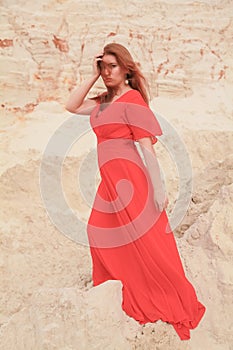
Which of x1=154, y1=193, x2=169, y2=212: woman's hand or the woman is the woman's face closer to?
the woman

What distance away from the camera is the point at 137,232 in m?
2.41

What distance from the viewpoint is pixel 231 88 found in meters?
6.99

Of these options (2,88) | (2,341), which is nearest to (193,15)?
(2,88)

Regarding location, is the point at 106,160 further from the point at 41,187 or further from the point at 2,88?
the point at 2,88

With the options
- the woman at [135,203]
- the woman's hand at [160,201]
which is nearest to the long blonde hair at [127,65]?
the woman at [135,203]

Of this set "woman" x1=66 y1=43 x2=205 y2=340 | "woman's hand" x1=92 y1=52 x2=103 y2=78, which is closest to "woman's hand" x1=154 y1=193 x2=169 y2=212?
"woman" x1=66 y1=43 x2=205 y2=340

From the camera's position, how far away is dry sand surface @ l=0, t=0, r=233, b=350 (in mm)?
2260

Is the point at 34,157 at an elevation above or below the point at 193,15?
below

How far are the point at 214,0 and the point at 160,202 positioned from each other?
582 cm

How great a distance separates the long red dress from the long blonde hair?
0.07 meters

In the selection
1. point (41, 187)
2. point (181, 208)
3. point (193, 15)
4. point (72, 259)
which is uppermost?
point (193, 15)

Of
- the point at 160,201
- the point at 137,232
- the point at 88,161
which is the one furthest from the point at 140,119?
the point at 88,161

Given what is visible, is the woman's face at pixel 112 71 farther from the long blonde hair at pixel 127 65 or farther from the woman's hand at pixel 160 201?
the woman's hand at pixel 160 201

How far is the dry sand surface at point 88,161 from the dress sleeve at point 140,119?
76cm
